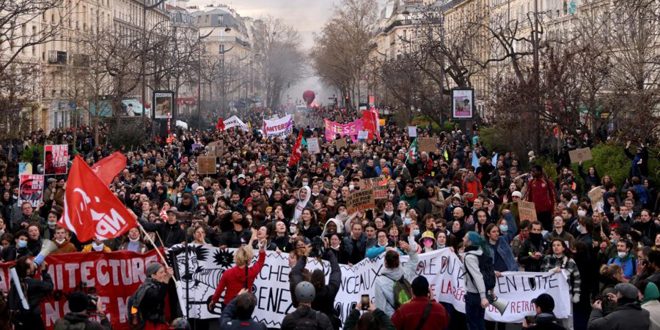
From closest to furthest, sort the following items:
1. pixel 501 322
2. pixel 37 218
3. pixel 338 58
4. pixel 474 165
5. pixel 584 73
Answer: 1. pixel 501 322
2. pixel 37 218
3. pixel 474 165
4. pixel 584 73
5. pixel 338 58

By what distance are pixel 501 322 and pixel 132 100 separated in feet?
170

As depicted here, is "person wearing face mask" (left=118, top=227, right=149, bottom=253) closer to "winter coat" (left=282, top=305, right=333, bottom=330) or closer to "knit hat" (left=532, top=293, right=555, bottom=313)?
"winter coat" (left=282, top=305, right=333, bottom=330)

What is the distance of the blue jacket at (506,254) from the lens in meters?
13.6

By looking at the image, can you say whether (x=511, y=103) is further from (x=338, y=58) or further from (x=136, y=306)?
(x=338, y=58)

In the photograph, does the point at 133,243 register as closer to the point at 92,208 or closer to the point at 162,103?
the point at 92,208

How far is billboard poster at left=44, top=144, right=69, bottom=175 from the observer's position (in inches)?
1016

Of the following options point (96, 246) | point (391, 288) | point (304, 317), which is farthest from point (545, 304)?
point (96, 246)

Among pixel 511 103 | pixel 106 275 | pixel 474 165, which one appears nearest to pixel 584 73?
pixel 511 103

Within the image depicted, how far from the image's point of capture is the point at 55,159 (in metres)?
26.0

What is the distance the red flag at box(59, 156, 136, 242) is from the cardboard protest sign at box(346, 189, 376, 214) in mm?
7059

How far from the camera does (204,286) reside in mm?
14188

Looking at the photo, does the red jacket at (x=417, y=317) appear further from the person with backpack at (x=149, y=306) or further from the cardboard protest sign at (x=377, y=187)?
the cardboard protest sign at (x=377, y=187)

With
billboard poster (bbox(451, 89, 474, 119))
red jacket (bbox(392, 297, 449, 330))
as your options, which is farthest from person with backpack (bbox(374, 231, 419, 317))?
billboard poster (bbox(451, 89, 474, 119))

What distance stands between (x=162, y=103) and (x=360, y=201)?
95.5ft
